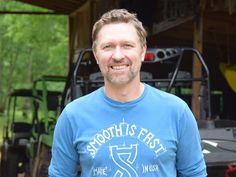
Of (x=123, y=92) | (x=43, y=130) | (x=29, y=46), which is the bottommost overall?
(x=43, y=130)

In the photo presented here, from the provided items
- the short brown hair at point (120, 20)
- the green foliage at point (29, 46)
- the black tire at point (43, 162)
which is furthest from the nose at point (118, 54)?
the green foliage at point (29, 46)

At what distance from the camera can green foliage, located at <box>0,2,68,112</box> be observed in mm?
20906

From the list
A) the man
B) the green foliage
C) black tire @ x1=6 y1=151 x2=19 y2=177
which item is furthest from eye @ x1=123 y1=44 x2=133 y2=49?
the green foliage

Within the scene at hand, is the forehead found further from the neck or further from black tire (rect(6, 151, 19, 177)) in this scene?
black tire (rect(6, 151, 19, 177))

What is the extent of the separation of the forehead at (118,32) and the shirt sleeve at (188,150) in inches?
16.1

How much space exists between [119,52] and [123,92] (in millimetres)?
172

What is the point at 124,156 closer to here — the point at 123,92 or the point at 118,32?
the point at 123,92

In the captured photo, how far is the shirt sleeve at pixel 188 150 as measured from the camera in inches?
106

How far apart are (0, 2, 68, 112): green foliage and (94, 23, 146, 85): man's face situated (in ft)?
57.7

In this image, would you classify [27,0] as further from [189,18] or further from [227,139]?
[227,139]

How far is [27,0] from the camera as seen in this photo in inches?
621

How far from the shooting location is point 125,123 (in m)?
2.63

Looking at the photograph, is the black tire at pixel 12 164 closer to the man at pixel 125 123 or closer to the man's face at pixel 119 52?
the man at pixel 125 123

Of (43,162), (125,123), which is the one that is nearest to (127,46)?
(125,123)
